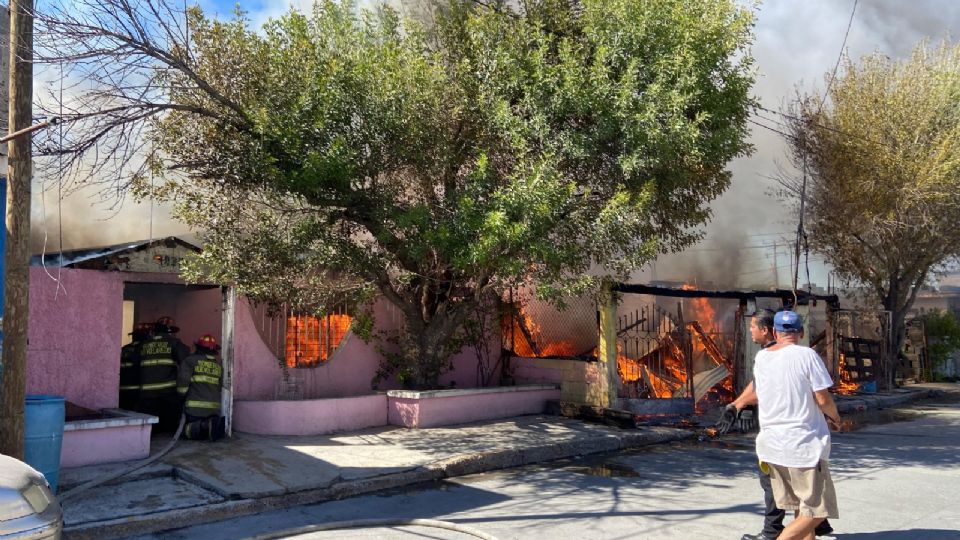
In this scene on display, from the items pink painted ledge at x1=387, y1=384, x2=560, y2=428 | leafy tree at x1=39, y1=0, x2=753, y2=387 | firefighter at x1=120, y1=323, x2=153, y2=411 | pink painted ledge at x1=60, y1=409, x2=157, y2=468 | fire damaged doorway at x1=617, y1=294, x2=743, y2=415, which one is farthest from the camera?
fire damaged doorway at x1=617, y1=294, x2=743, y2=415

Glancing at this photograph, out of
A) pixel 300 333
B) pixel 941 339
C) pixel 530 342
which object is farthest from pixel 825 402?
pixel 941 339

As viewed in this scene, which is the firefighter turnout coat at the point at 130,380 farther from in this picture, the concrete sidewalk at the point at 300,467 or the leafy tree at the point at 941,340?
the leafy tree at the point at 941,340

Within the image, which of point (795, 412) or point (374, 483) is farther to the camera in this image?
point (374, 483)

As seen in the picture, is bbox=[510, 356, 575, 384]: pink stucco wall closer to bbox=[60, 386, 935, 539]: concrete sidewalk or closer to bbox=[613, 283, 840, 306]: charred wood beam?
bbox=[60, 386, 935, 539]: concrete sidewalk

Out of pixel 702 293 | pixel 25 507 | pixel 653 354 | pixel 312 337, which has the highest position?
pixel 702 293

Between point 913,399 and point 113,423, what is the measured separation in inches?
634

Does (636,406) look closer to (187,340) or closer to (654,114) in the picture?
(654,114)

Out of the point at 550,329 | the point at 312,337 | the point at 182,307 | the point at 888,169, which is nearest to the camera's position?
the point at 312,337

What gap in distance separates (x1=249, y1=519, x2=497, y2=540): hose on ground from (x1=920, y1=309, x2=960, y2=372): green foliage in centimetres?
1883

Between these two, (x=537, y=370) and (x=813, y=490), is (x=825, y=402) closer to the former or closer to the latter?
(x=813, y=490)

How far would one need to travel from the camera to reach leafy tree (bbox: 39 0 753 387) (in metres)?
8.12

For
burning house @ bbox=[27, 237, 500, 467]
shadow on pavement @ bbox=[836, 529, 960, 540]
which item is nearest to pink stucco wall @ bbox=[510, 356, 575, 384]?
burning house @ bbox=[27, 237, 500, 467]

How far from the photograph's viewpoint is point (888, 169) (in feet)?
50.2

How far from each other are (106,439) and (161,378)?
1644 millimetres
